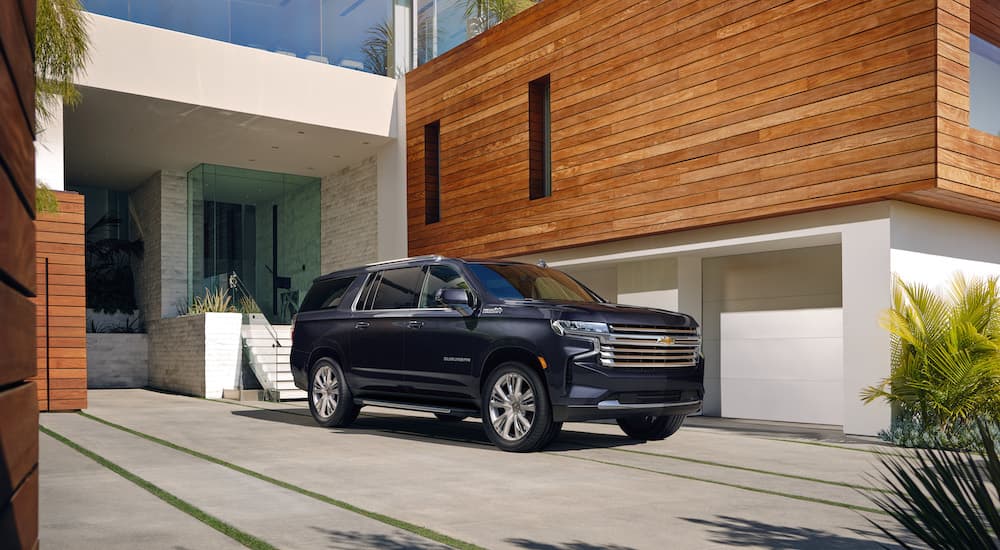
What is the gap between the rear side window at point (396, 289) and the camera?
33.5 feet

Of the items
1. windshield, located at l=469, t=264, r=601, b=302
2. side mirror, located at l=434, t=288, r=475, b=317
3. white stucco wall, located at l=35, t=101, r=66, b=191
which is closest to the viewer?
side mirror, located at l=434, t=288, r=475, b=317

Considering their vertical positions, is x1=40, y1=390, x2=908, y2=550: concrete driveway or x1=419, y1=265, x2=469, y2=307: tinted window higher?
x1=419, y1=265, x2=469, y2=307: tinted window

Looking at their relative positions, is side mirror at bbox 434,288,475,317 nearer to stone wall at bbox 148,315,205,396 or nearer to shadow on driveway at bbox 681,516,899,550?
shadow on driveway at bbox 681,516,899,550

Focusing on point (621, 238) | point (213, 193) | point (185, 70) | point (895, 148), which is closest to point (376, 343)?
point (621, 238)

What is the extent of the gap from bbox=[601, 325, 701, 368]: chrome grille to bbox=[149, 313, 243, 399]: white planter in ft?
40.6

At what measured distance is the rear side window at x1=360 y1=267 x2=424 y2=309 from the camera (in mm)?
10203

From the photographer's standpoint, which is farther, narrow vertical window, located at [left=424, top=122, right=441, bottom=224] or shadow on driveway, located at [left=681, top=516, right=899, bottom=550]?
narrow vertical window, located at [left=424, top=122, right=441, bottom=224]

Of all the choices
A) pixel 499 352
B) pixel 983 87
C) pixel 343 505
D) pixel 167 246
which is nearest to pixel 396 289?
pixel 499 352

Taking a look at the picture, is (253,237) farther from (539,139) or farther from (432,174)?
(539,139)

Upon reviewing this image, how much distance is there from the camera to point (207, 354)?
18.9 m

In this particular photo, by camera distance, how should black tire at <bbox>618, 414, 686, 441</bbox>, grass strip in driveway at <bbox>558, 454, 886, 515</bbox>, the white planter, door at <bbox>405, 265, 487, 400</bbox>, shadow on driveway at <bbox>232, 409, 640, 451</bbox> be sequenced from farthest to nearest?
the white planter → black tire at <bbox>618, 414, 686, 441</bbox> → shadow on driveway at <bbox>232, 409, 640, 451</bbox> → door at <bbox>405, 265, 487, 400</bbox> → grass strip in driveway at <bbox>558, 454, 886, 515</bbox>

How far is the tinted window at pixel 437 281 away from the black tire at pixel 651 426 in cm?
224

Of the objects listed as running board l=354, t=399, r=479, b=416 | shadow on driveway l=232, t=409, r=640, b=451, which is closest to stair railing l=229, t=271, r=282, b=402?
shadow on driveway l=232, t=409, r=640, b=451

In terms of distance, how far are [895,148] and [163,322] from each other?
1728cm
